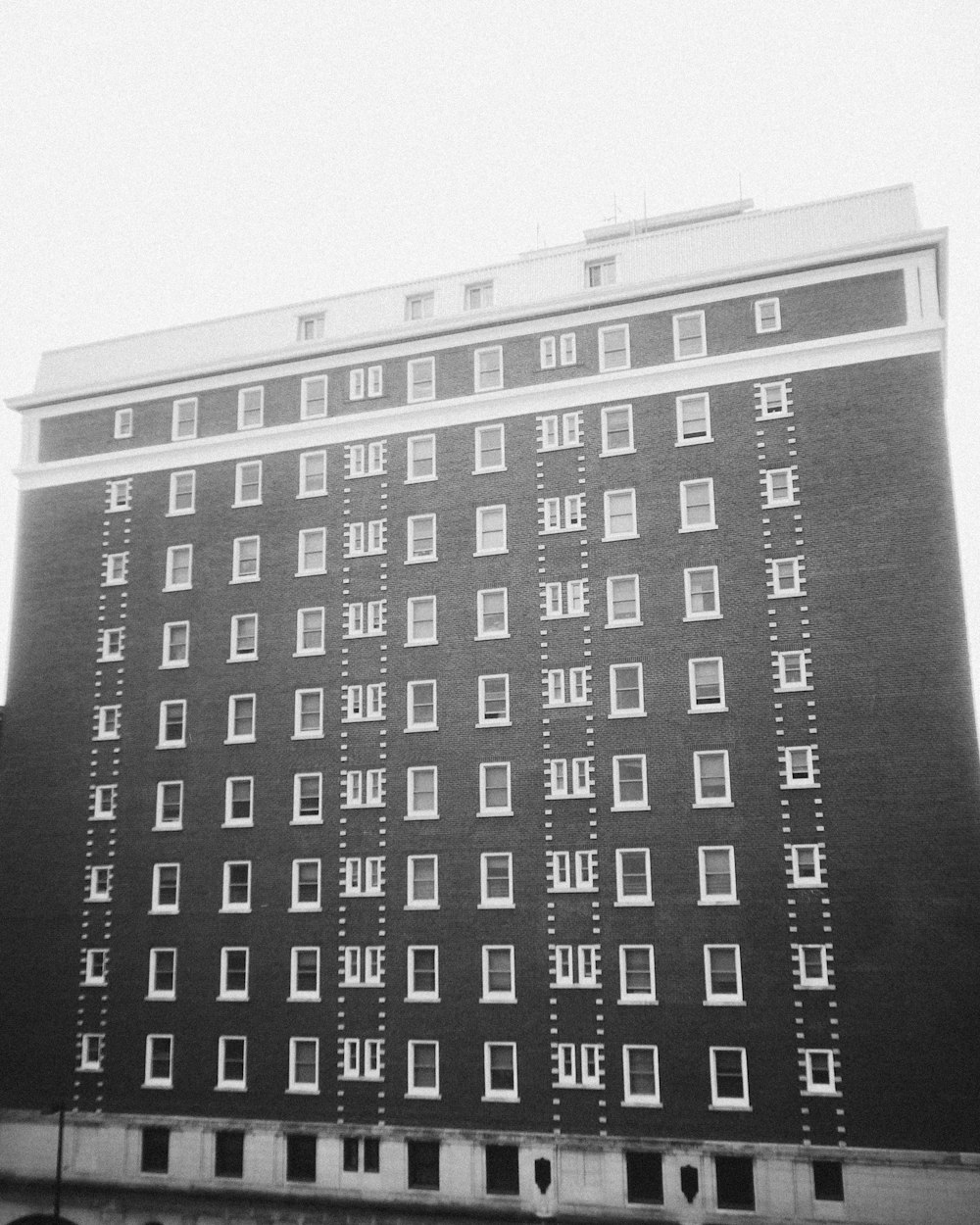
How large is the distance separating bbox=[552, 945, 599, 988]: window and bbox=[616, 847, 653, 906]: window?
221 cm

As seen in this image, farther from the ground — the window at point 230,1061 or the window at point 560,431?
the window at point 560,431

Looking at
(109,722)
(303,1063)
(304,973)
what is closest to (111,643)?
(109,722)

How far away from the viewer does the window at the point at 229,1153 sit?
47875mm

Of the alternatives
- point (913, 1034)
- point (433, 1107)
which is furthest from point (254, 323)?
point (913, 1034)

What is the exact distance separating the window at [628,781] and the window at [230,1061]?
1862 centimetres

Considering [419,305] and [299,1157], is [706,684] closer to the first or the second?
[419,305]

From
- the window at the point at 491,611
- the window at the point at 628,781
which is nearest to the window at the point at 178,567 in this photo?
the window at the point at 491,611

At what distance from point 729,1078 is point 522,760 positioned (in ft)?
45.9

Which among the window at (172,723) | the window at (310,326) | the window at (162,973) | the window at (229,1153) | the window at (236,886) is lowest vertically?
the window at (229,1153)

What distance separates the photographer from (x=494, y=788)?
158 feet

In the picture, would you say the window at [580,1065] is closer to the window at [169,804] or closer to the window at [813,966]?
the window at [813,966]

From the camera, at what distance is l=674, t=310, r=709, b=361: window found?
4941 centimetres

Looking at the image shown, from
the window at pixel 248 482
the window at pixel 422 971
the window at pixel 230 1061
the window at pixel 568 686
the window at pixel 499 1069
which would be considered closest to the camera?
the window at pixel 499 1069

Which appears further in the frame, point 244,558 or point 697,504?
point 244,558
